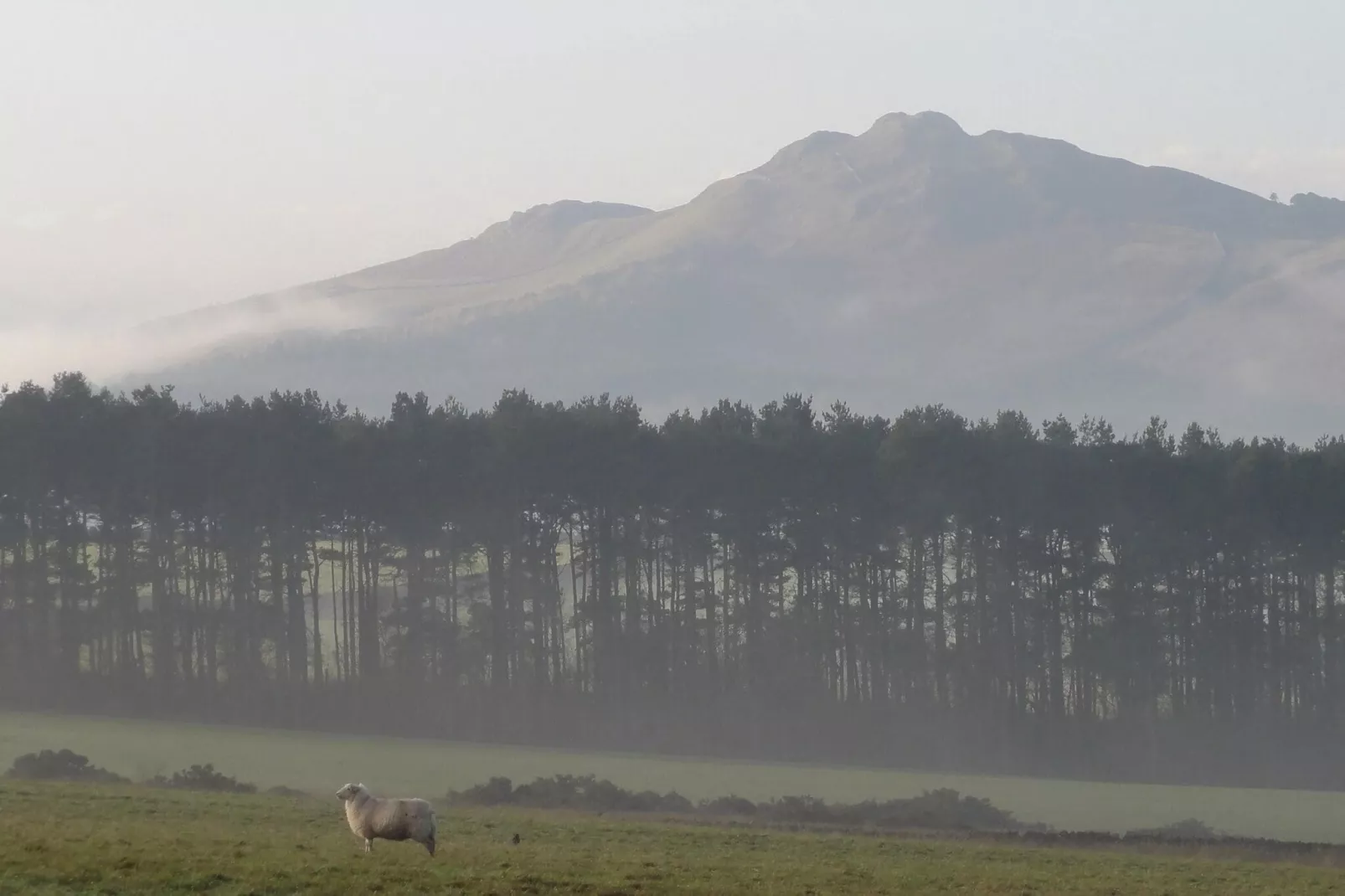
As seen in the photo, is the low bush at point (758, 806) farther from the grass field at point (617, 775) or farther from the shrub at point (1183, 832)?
the shrub at point (1183, 832)

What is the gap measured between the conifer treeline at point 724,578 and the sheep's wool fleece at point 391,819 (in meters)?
53.4

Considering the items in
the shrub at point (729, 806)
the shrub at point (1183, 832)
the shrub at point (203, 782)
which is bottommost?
the shrub at point (1183, 832)

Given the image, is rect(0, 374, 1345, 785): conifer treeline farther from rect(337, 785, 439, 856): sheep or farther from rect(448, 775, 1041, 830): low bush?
rect(337, 785, 439, 856): sheep

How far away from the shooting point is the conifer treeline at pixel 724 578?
254 feet

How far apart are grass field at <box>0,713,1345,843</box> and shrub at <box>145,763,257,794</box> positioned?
1503 millimetres

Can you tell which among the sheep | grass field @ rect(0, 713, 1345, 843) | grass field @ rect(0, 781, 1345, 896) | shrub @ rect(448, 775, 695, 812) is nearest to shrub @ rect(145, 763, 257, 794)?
grass field @ rect(0, 713, 1345, 843)

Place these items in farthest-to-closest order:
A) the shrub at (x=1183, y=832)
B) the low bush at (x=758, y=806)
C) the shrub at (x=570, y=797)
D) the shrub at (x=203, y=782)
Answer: the shrub at (x=570, y=797) < the low bush at (x=758, y=806) < the shrub at (x=1183, y=832) < the shrub at (x=203, y=782)

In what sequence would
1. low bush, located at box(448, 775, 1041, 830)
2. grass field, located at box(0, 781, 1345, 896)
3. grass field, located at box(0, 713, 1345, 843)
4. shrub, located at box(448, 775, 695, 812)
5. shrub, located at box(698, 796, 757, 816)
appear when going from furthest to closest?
1. grass field, located at box(0, 713, 1345, 843)
2. shrub, located at box(698, 796, 757, 816)
3. shrub, located at box(448, 775, 695, 812)
4. low bush, located at box(448, 775, 1041, 830)
5. grass field, located at box(0, 781, 1345, 896)

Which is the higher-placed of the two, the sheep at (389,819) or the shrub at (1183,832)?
the sheep at (389,819)

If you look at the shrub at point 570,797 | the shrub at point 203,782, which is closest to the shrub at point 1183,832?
the shrub at point 570,797

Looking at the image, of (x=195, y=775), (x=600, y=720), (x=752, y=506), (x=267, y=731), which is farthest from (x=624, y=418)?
(x=195, y=775)

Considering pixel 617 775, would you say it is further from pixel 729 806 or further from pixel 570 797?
pixel 729 806

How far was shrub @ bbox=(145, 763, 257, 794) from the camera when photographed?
43938 millimetres

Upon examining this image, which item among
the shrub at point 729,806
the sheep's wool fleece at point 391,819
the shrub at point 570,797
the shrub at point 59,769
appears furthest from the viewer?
the shrub at point 729,806
